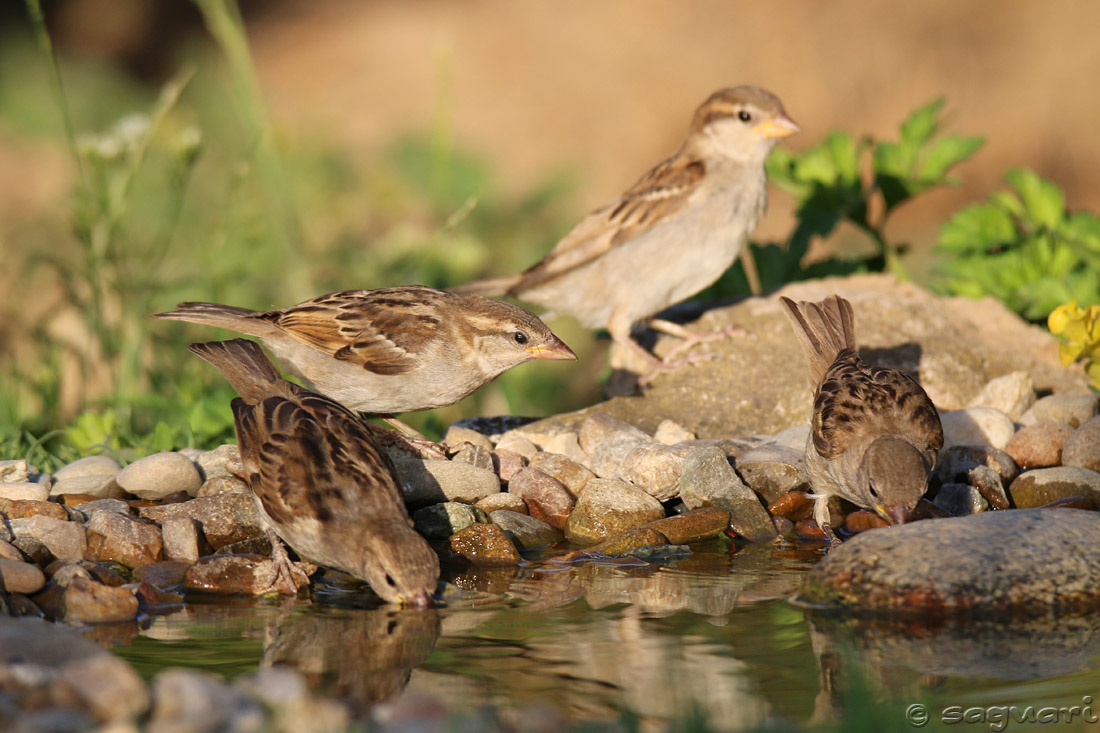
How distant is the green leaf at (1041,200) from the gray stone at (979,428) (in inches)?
71.2

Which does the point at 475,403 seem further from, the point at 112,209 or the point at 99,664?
the point at 99,664

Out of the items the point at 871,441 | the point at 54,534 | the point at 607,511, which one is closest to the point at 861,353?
the point at 871,441

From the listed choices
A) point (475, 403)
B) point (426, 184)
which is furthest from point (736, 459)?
point (426, 184)

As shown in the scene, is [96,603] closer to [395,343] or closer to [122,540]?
[122,540]

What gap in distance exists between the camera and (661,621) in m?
3.84

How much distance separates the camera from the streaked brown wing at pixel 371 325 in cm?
554

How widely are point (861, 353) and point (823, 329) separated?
82 cm

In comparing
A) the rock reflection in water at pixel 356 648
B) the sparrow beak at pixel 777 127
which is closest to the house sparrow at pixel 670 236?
the sparrow beak at pixel 777 127

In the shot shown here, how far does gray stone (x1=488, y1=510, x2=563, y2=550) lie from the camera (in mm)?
4898

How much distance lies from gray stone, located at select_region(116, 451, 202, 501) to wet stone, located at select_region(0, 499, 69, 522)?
1.20 ft

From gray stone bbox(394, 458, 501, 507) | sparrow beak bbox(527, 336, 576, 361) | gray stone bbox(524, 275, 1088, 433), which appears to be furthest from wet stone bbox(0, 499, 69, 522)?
gray stone bbox(524, 275, 1088, 433)

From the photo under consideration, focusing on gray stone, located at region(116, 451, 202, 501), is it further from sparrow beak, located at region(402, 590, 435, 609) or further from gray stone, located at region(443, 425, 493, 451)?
sparrow beak, located at region(402, 590, 435, 609)

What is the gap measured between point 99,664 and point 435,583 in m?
1.34

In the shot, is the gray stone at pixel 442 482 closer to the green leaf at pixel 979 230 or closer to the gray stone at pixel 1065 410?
the gray stone at pixel 1065 410
